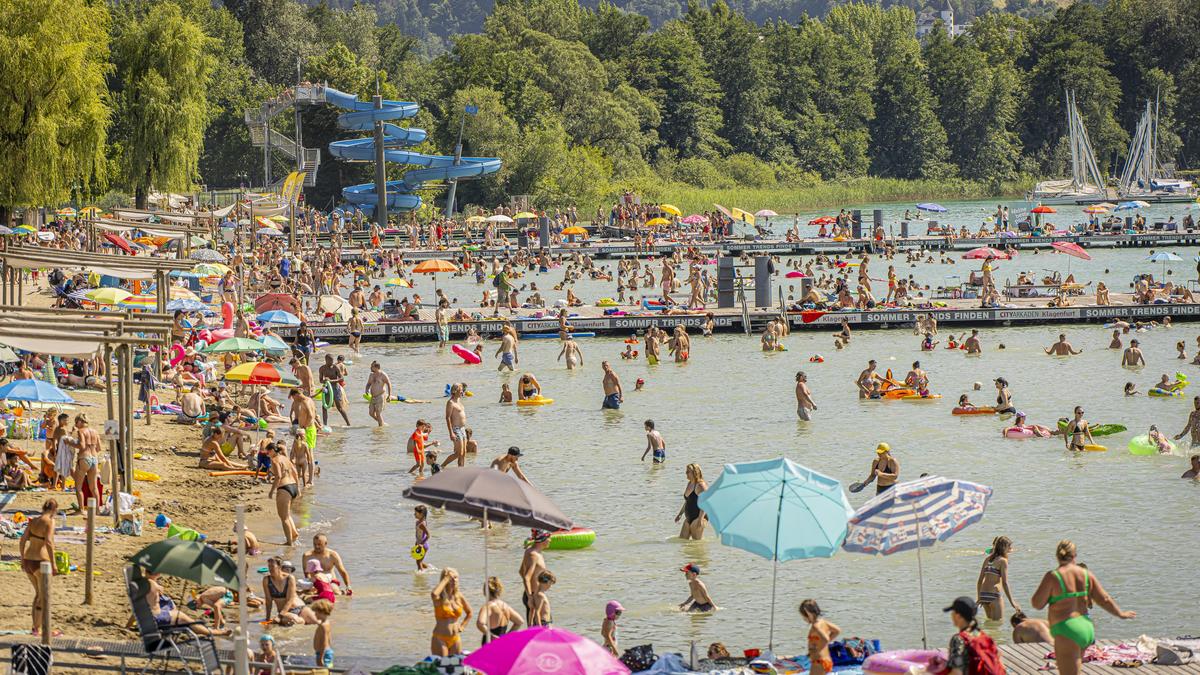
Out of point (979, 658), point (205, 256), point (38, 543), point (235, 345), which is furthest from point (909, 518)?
point (205, 256)

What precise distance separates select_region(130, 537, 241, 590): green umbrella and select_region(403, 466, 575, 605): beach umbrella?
2251 millimetres

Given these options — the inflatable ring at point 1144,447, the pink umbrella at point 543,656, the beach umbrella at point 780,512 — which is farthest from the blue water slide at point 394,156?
the pink umbrella at point 543,656

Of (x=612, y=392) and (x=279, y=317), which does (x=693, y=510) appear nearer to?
(x=612, y=392)

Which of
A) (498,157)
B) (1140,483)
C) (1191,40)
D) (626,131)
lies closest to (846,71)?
(1191,40)

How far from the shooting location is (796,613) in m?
18.1

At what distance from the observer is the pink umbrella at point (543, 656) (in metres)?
11.6

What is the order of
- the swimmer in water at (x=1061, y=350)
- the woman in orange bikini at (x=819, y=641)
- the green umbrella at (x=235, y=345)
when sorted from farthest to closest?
the swimmer in water at (x=1061, y=350)
the green umbrella at (x=235, y=345)
the woman in orange bikini at (x=819, y=641)

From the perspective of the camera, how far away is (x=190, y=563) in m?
12.6

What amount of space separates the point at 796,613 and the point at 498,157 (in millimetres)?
65091

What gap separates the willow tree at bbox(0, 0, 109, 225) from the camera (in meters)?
39.5

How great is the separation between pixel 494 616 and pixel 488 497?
127 centimetres

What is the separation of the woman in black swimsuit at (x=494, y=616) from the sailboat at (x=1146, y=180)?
315 feet

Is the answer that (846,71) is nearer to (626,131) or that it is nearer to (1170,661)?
(626,131)

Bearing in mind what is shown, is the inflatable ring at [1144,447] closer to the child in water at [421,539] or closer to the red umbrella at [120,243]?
the child in water at [421,539]
